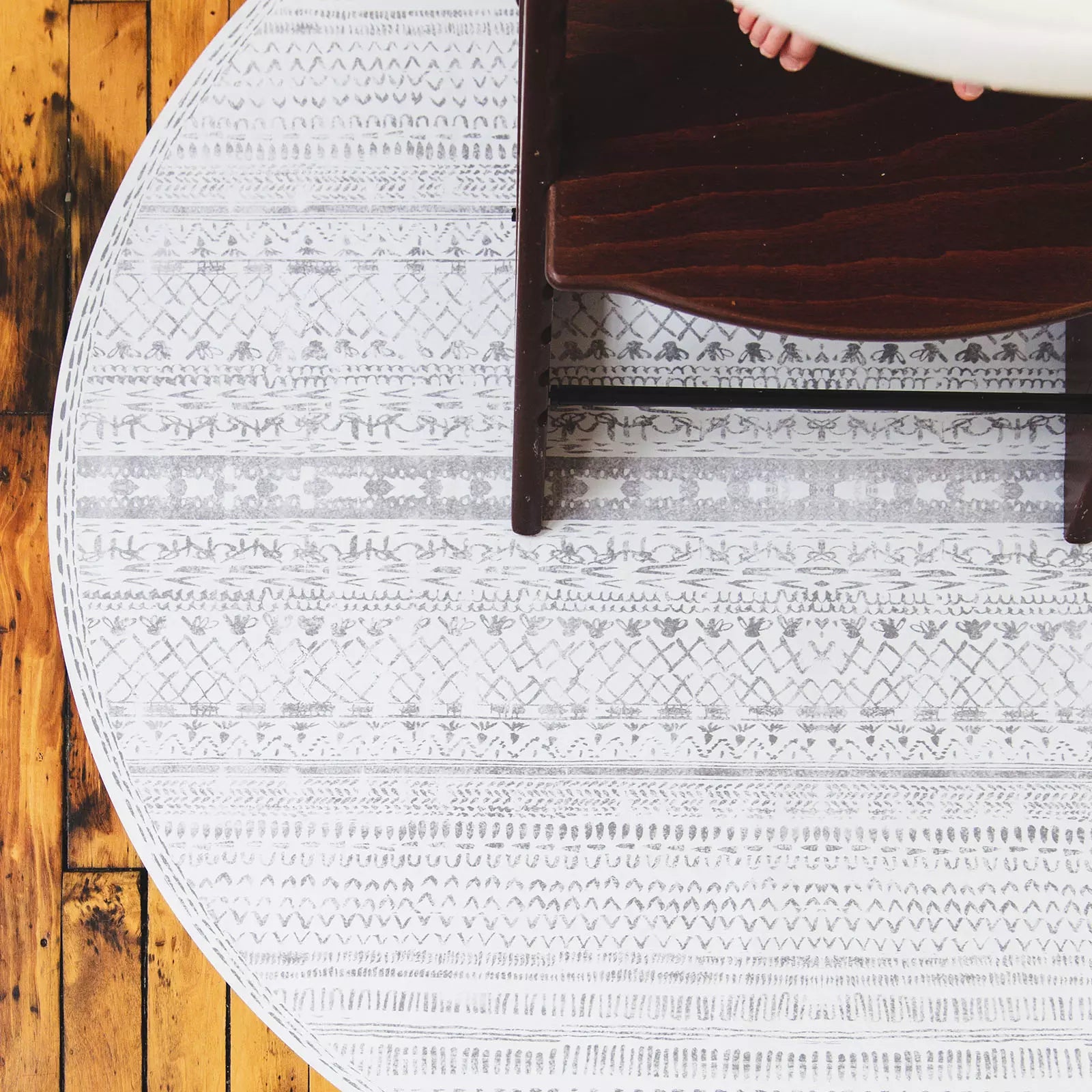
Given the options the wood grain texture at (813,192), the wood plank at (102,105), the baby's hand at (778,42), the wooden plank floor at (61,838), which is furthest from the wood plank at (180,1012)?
the baby's hand at (778,42)

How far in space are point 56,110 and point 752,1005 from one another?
1060mm

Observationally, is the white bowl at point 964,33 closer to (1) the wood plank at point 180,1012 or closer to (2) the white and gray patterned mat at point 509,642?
(2) the white and gray patterned mat at point 509,642

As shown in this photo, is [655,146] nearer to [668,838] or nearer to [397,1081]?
[668,838]

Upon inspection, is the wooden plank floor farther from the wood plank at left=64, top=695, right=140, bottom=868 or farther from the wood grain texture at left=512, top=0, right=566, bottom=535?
the wood grain texture at left=512, top=0, right=566, bottom=535

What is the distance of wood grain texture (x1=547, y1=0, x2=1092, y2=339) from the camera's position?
566 mm

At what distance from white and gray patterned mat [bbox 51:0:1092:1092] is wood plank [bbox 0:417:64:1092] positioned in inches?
1.5

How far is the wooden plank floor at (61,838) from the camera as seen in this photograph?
920mm

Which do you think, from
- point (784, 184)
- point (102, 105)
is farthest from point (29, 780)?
point (784, 184)

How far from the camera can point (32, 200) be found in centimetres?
95

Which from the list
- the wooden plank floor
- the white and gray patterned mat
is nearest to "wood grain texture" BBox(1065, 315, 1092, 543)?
the white and gray patterned mat

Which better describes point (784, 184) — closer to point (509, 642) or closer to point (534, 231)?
point (534, 231)

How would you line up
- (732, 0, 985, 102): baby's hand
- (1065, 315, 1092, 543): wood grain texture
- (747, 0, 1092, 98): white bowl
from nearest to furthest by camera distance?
(747, 0, 1092, 98): white bowl
(732, 0, 985, 102): baby's hand
(1065, 315, 1092, 543): wood grain texture

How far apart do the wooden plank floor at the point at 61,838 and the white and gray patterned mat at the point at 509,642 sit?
0.04m

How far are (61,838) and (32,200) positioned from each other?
Result: 0.61 m
